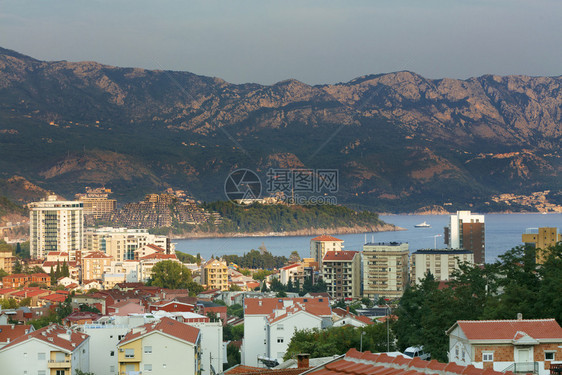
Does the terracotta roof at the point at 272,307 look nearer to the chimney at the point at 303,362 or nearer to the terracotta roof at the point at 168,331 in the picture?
the terracotta roof at the point at 168,331

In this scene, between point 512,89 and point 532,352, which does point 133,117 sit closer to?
point 512,89

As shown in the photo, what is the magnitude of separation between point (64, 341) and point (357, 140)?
10870 cm

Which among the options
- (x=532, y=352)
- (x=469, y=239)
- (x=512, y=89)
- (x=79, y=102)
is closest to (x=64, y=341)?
(x=532, y=352)

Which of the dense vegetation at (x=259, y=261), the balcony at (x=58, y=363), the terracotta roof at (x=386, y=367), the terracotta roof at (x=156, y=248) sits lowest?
the dense vegetation at (x=259, y=261)

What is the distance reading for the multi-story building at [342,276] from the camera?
97.0 feet

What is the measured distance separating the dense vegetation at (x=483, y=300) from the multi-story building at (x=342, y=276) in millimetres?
17112

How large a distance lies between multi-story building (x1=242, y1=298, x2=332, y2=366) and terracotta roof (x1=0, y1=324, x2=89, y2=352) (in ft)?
8.37

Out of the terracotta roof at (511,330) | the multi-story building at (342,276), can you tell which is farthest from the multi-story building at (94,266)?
the terracotta roof at (511,330)

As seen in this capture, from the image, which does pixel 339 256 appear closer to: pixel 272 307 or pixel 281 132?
pixel 272 307

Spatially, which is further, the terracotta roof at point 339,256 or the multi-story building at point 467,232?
the multi-story building at point 467,232

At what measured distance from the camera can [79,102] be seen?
424 ft

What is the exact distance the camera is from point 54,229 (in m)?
49.4

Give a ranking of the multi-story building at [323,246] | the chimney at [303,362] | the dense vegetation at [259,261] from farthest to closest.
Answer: the dense vegetation at [259,261], the multi-story building at [323,246], the chimney at [303,362]

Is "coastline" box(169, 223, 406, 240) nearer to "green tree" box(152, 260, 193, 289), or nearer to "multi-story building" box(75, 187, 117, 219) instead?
"multi-story building" box(75, 187, 117, 219)
